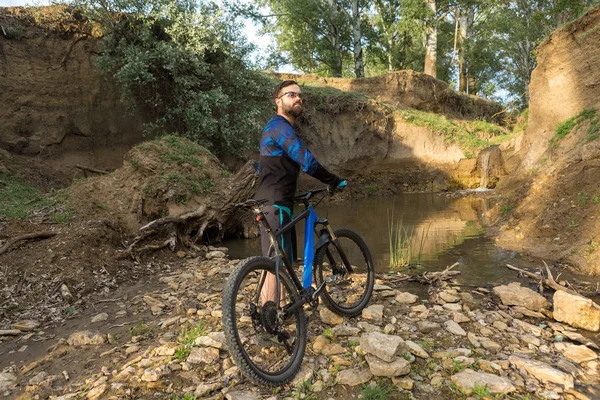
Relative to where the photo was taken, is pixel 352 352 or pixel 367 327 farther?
pixel 367 327

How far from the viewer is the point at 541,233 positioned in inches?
275

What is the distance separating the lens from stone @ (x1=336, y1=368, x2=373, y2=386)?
9.08 feet

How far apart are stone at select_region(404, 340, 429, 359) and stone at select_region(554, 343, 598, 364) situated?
4.21 feet

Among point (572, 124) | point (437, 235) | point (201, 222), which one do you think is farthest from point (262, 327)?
point (572, 124)

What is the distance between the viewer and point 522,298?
14.0ft

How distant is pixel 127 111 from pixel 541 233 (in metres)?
13.9

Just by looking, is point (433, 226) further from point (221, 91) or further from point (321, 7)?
point (321, 7)

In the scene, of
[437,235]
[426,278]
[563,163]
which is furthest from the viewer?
[437,235]

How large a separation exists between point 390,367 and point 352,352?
429 mm

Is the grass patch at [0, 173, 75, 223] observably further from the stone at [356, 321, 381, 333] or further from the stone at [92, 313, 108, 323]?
the stone at [356, 321, 381, 333]

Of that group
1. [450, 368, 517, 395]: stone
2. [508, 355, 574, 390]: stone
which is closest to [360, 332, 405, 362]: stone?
[450, 368, 517, 395]: stone

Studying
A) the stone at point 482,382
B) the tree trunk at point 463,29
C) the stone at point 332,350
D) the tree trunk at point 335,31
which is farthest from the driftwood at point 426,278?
the tree trunk at point 463,29

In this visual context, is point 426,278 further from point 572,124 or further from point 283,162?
point 572,124

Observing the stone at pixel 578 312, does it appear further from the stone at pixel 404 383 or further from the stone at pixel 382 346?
the stone at pixel 404 383
